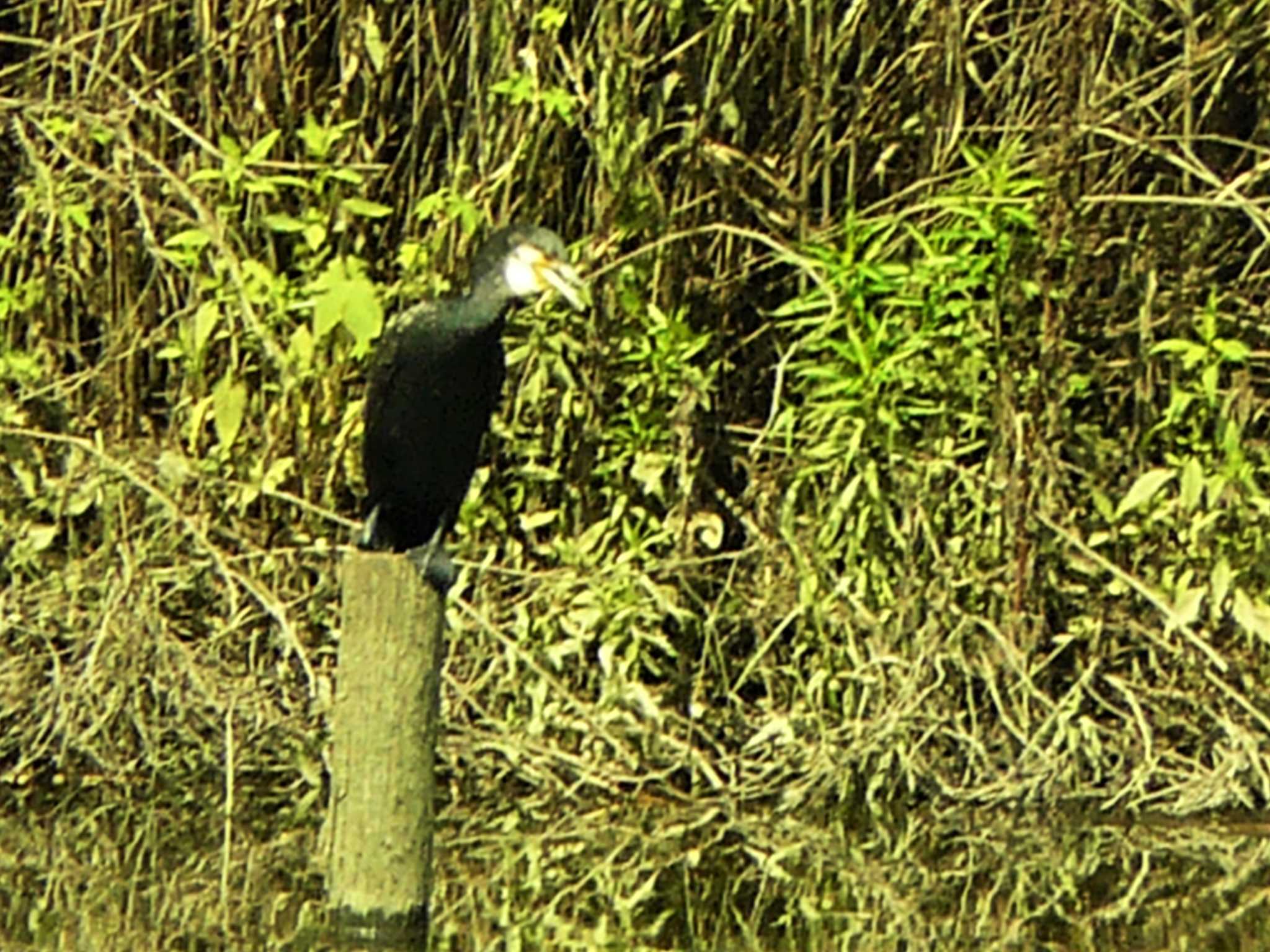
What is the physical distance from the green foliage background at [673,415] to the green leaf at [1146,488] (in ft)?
0.16

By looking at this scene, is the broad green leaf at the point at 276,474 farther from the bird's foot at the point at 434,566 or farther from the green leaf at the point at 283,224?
the bird's foot at the point at 434,566

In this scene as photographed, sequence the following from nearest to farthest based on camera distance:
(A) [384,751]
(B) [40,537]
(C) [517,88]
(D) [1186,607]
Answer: (A) [384,751] → (C) [517,88] → (D) [1186,607] → (B) [40,537]

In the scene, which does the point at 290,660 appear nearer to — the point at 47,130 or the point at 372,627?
the point at 47,130

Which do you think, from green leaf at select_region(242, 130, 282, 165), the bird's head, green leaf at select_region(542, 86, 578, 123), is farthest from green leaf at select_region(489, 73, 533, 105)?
the bird's head

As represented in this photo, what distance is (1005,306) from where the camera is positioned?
6.10 m

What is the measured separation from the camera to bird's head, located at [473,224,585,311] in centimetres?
518

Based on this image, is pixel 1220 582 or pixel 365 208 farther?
pixel 1220 582

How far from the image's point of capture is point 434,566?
15.2ft

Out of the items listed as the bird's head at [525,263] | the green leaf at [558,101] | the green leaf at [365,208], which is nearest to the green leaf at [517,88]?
the green leaf at [558,101]

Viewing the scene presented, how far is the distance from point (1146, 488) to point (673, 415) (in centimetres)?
93

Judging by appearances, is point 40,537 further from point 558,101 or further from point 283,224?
point 558,101

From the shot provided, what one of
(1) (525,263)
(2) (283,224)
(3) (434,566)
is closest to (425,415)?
(1) (525,263)

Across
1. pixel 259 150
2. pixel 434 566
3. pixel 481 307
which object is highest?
pixel 259 150

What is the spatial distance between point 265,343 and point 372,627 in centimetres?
160
